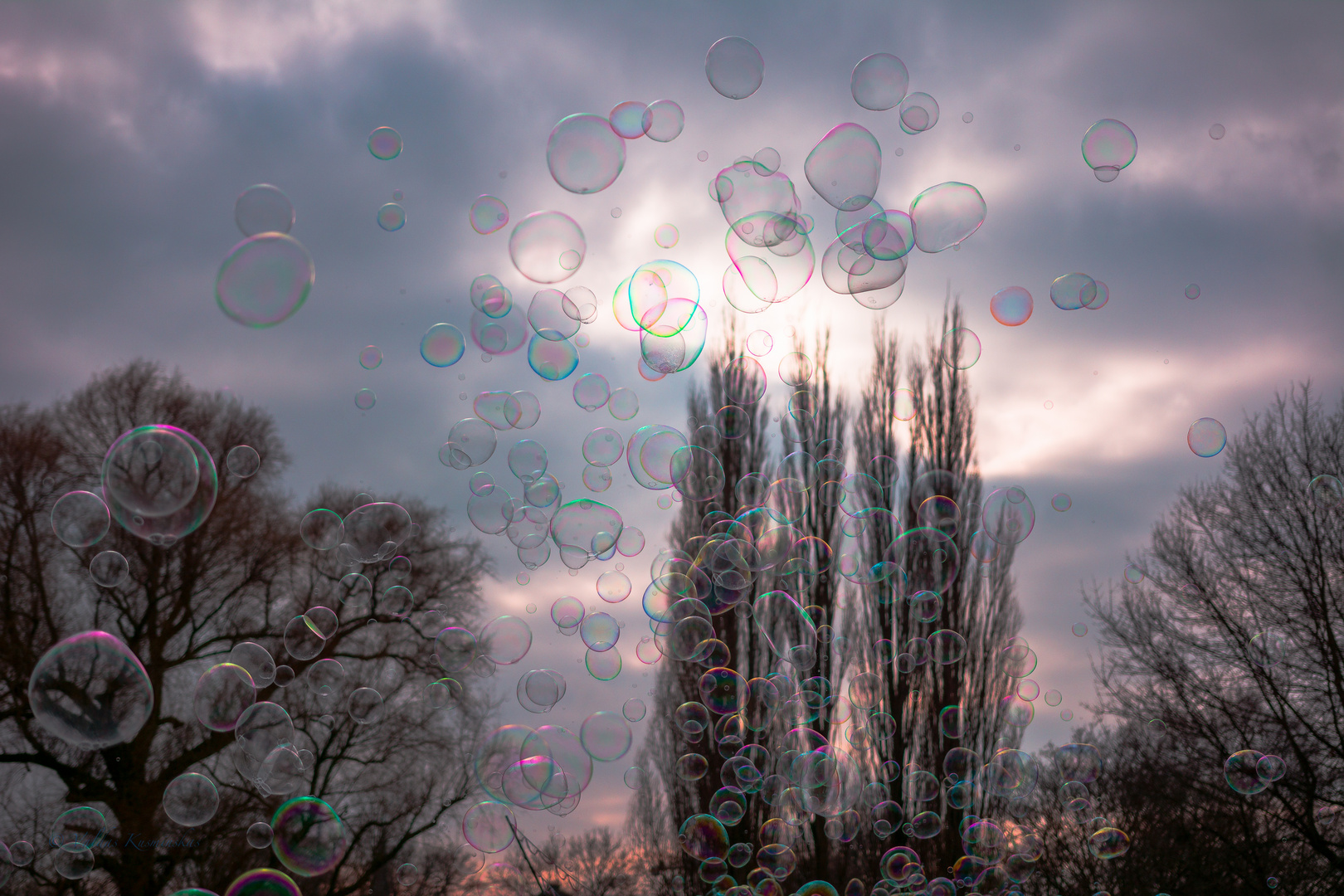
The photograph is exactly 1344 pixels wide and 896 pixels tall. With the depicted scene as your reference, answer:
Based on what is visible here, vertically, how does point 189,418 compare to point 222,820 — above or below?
above

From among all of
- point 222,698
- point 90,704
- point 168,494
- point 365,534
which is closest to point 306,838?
point 222,698

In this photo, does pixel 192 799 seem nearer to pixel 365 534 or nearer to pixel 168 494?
pixel 365 534

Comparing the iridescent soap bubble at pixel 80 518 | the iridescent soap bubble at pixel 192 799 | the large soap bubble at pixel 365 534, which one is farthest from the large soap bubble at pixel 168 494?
the iridescent soap bubble at pixel 192 799

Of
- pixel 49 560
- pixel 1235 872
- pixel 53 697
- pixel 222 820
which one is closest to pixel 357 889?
pixel 222 820

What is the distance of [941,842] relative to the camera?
12.8m

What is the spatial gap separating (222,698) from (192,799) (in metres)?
1.03

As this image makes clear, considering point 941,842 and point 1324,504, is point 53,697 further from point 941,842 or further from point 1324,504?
point 1324,504

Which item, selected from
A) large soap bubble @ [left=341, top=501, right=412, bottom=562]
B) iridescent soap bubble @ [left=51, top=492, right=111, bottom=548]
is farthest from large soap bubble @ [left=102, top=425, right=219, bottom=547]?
large soap bubble @ [left=341, top=501, right=412, bottom=562]

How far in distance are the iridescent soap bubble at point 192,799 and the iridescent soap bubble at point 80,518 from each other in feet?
9.26

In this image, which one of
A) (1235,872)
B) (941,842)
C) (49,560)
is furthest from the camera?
(49,560)

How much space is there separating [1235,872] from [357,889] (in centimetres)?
1449

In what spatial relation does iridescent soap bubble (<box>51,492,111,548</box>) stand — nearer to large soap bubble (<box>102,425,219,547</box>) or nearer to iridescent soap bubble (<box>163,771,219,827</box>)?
large soap bubble (<box>102,425,219,547</box>)

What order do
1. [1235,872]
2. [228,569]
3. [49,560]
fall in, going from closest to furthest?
[1235,872] → [49,560] → [228,569]

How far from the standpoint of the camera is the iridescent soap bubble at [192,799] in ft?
27.4
